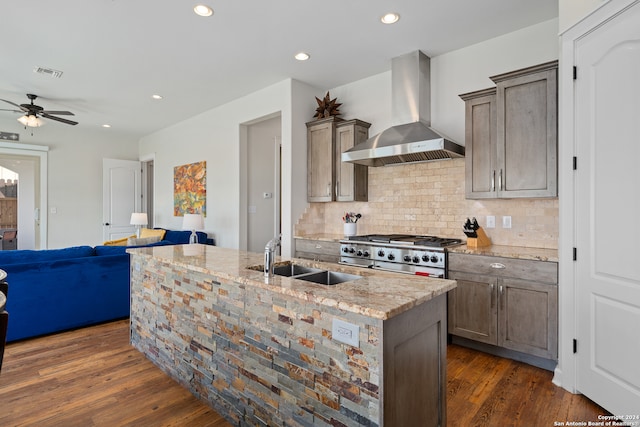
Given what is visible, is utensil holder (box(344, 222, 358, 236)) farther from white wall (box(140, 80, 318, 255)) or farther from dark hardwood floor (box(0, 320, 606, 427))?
dark hardwood floor (box(0, 320, 606, 427))

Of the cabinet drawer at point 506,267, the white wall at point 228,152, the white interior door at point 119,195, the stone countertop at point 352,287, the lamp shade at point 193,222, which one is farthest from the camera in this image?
the white interior door at point 119,195

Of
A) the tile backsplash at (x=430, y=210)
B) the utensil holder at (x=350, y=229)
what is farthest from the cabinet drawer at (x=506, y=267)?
the utensil holder at (x=350, y=229)

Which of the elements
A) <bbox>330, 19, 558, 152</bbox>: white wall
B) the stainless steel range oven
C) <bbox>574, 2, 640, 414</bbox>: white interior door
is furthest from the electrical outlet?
<bbox>330, 19, 558, 152</bbox>: white wall

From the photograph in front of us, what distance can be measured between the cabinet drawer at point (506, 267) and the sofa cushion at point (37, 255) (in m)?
3.73

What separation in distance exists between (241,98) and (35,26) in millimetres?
2523

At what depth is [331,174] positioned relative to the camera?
14.4 ft

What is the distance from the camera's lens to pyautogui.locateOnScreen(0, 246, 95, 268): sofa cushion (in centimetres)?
330

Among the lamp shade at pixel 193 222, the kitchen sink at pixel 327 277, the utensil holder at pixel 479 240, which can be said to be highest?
the lamp shade at pixel 193 222

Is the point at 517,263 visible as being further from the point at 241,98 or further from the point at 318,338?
the point at 241,98

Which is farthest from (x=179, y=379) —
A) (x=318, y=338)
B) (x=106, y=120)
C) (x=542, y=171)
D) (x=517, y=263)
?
(x=106, y=120)

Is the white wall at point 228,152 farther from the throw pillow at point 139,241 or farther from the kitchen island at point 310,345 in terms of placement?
the kitchen island at point 310,345

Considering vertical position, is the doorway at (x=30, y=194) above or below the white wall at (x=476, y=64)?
below

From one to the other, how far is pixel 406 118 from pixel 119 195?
260 inches

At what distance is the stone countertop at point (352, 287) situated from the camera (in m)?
1.32
